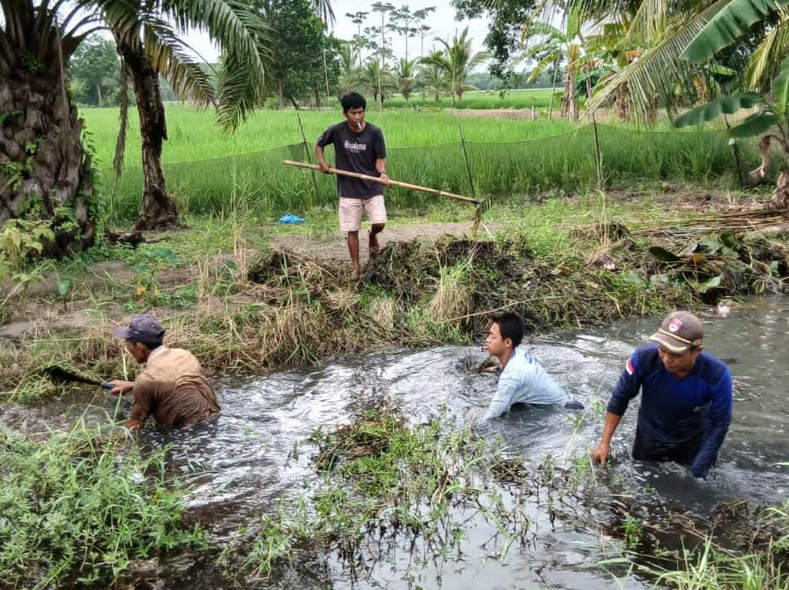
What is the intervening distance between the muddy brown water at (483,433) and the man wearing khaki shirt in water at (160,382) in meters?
0.13

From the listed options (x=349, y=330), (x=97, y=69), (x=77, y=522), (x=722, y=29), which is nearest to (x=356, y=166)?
(x=349, y=330)

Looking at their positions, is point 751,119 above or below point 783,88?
below

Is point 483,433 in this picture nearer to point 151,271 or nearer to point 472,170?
point 151,271

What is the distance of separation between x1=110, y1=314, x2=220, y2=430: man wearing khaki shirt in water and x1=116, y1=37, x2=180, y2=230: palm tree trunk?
539 centimetres

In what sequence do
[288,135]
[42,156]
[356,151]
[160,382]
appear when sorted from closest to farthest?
[160,382] → [356,151] → [42,156] → [288,135]

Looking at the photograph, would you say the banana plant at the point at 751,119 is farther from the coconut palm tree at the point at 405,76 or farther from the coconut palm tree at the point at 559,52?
the coconut palm tree at the point at 405,76

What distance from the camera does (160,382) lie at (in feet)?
16.1

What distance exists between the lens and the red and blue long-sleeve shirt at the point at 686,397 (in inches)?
152

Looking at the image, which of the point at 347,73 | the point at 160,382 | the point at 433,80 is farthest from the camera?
the point at 347,73

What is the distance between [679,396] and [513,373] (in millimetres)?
1198

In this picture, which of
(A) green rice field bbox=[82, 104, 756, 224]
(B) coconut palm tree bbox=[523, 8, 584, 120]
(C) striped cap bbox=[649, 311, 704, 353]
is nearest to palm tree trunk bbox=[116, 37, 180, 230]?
(A) green rice field bbox=[82, 104, 756, 224]

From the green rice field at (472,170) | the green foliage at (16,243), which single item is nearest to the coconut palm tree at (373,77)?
the green rice field at (472,170)

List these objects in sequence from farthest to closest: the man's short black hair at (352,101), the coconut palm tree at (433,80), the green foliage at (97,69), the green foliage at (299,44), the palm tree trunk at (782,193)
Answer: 1. the green foliage at (97,69)
2. the coconut palm tree at (433,80)
3. the green foliage at (299,44)
4. the palm tree trunk at (782,193)
5. the man's short black hair at (352,101)

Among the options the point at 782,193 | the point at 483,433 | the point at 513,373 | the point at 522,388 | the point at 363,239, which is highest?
the point at 782,193
